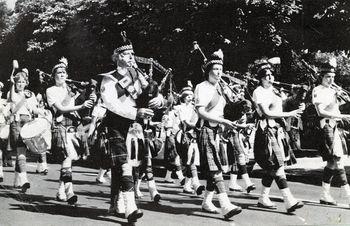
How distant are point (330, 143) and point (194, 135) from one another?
2580mm

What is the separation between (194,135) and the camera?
1010 centimetres

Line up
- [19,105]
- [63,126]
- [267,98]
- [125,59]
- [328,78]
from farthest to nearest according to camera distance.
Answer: [19,105] < [328,78] < [63,126] < [267,98] < [125,59]

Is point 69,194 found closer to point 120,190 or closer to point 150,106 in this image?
point 120,190

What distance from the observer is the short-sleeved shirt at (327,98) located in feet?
28.4

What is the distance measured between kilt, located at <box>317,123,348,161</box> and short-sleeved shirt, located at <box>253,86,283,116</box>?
40.6 inches

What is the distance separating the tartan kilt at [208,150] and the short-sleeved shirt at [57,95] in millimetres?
2316

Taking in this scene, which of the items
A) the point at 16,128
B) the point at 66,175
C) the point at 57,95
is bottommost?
the point at 66,175

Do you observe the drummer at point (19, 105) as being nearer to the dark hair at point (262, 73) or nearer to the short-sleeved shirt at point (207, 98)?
the short-sleeved shirt at point (207, 98)

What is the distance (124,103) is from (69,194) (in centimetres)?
185

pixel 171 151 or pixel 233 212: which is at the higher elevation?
pixel 171 151

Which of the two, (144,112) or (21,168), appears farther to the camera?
(21,168)

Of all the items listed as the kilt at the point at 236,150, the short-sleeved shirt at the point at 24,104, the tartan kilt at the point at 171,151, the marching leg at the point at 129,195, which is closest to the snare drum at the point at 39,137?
the short-sleeved shirt at the point at 24,104

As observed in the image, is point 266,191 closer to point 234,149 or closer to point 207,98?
point 207,98

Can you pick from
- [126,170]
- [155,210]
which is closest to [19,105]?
[155,210]
